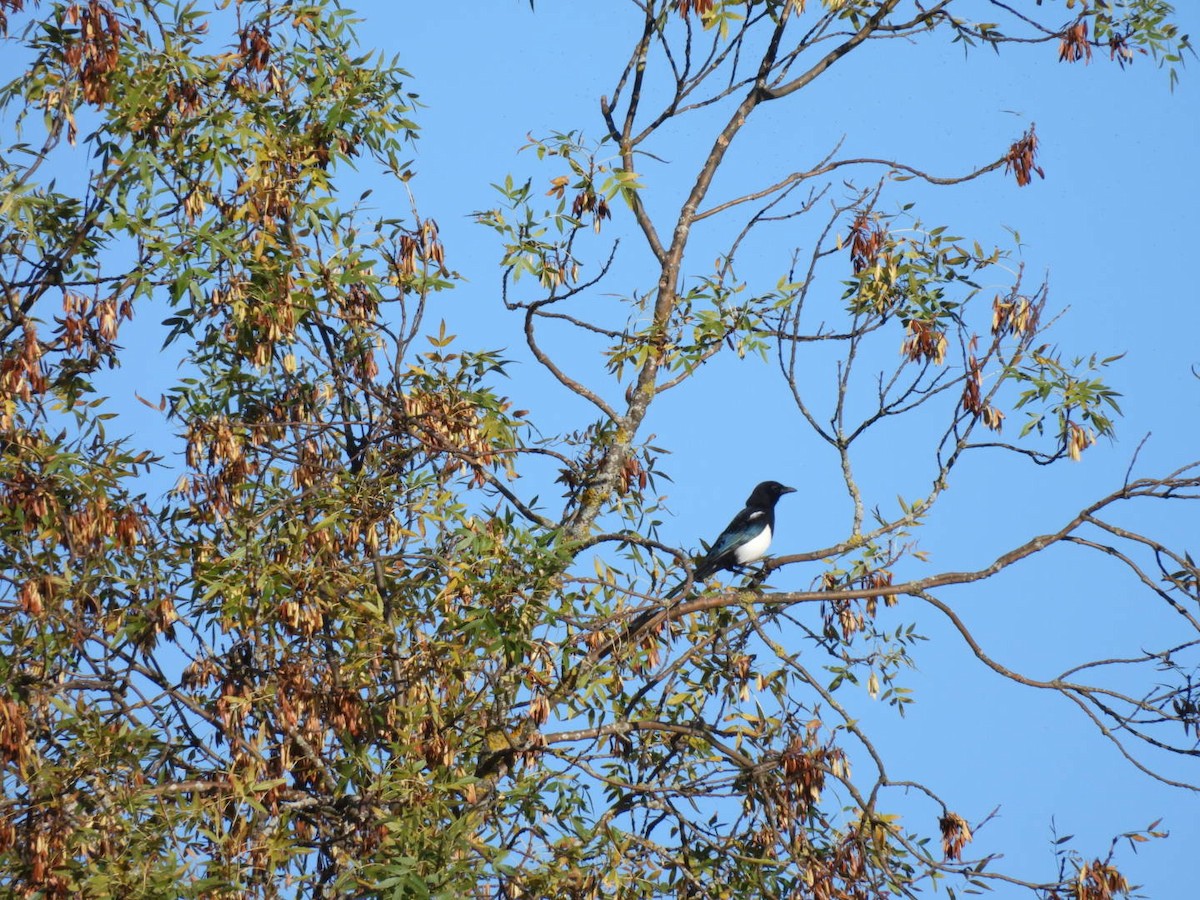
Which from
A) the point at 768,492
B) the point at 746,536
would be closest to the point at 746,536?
the point at 746,536

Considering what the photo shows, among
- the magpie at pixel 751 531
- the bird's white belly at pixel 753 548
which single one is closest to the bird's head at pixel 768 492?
the magpie at pixel 751 531

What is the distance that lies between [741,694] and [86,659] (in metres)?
2.97

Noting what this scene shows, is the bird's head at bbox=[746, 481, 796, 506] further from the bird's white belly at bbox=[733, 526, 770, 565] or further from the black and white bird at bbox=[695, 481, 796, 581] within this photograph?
the bird's white belly at bbox=[733, 526, 770, 565]

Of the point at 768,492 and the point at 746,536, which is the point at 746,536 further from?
the point at 768,492

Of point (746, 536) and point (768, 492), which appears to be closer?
point (746, 536)

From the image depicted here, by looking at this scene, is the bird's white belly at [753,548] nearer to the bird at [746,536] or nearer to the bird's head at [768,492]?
the bird at [746,536]

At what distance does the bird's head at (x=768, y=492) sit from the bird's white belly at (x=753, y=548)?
0.48 metres

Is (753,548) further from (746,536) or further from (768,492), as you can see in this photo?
(768,492)

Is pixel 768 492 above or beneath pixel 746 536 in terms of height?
above

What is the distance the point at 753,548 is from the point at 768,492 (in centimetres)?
79

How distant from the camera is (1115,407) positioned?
6.96 meters

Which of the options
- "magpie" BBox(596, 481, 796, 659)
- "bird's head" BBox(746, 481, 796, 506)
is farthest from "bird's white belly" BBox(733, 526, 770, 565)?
"bird's head" BBox(746, 481, 796, 506)

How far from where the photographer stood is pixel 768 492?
35.6ft

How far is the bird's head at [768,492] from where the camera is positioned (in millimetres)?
10789
